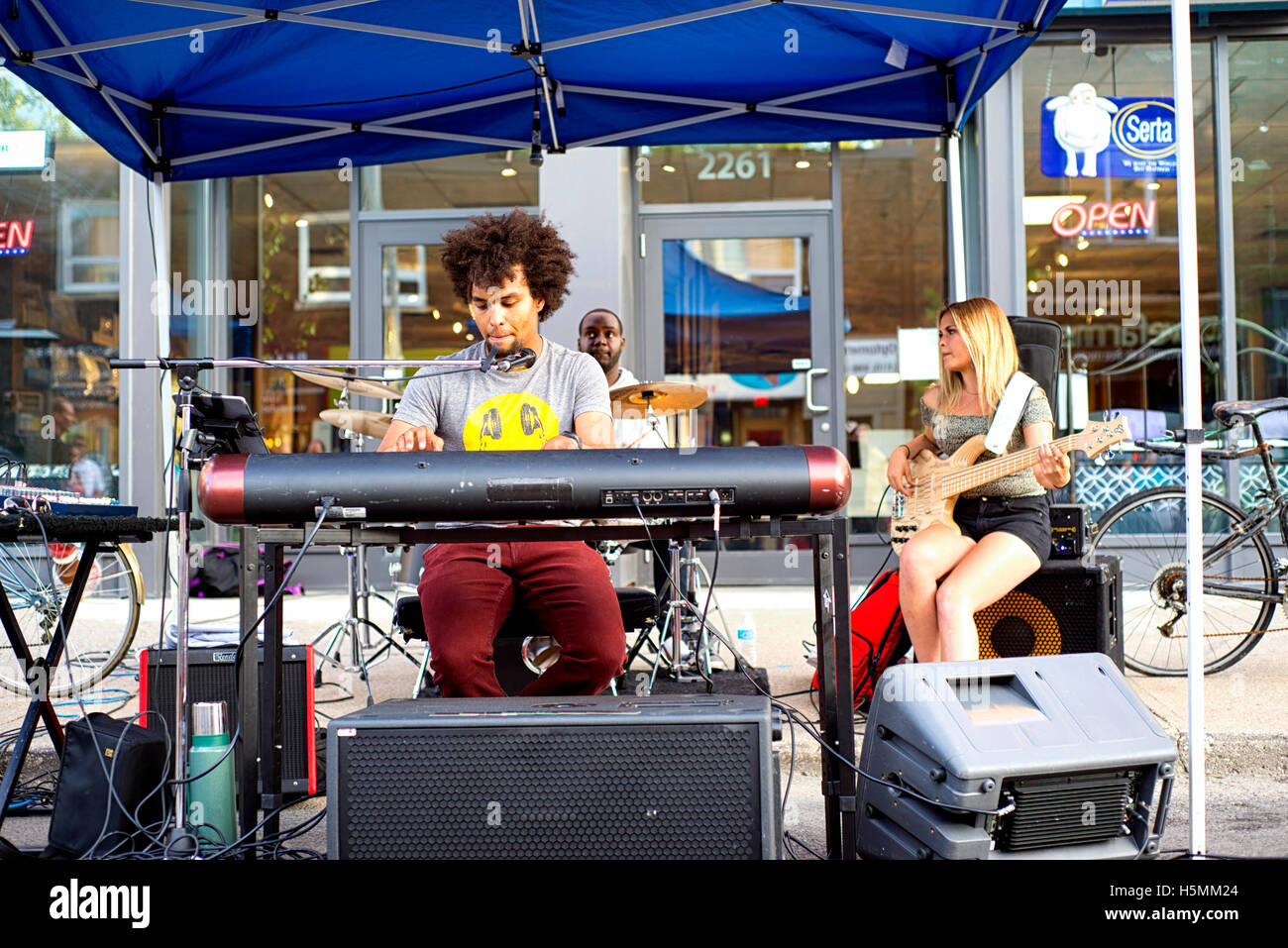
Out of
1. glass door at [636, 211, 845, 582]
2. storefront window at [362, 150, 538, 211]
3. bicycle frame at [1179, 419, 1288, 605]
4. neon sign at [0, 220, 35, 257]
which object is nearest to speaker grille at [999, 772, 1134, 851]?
bicycle frame at [1179, 419, 1288, 605]

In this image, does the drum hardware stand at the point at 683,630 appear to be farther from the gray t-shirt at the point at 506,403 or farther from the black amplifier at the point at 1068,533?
the black amplifier at the point at 1068,533

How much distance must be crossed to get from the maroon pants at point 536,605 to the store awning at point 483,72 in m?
1.64

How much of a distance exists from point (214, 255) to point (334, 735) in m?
5.96

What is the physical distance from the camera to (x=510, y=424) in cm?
298

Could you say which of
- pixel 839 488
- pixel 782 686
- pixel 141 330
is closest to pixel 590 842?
pixel 839 488

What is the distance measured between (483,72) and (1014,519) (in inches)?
92.8

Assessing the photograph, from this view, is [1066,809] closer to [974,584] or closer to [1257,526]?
[974,584]

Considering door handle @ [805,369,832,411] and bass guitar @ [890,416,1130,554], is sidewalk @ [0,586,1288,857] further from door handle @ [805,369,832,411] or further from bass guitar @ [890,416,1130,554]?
door handle @ [805,369,832,411]

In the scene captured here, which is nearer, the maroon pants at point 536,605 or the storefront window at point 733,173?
the maroon pants at point 536,605

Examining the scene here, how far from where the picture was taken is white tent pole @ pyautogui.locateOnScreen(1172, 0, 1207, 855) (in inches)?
93.1

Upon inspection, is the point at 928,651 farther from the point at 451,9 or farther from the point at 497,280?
the point at 451,9

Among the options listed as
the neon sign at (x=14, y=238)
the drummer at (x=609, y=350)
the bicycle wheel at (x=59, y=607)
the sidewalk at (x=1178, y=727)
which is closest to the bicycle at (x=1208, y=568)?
the sidewalk at (x=1178, y=727)

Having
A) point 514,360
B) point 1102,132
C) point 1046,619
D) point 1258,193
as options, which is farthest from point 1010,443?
point 1258,193

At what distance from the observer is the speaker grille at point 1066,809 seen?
204cm
